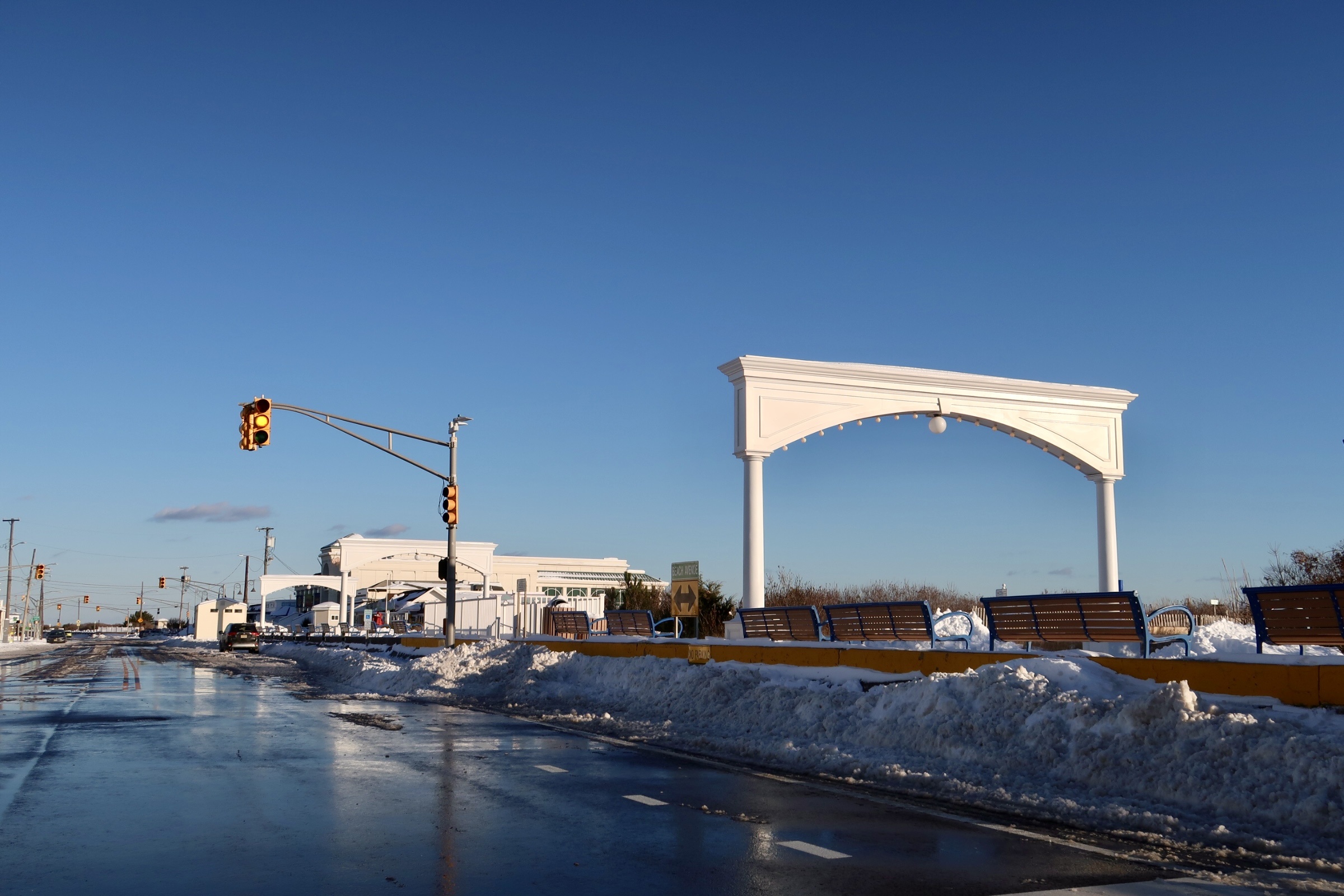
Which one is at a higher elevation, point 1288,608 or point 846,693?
point 1288,608

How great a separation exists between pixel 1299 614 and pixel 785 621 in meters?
10.3

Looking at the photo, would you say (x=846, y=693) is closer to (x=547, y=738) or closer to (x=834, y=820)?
(x=547, y=738)

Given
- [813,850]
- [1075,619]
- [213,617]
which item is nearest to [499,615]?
[1075,619]

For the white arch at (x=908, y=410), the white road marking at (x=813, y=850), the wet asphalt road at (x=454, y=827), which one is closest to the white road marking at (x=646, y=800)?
the wet asphalt road at (x=454, y=827)

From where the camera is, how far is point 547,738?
14.1 m

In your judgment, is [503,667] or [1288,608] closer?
[1288,608]

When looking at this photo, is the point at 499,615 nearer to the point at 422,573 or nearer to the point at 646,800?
the point at 646,800

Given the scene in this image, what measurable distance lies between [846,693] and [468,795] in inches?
237

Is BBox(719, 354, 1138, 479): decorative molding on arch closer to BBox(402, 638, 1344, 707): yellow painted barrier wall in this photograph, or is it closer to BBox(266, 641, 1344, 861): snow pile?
BBox(402, 638, 1344, 707): yellow painted barrier wall

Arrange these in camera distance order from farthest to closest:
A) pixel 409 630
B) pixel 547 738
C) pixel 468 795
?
1. pixel 409 630
2. pixel 547 738
3. pixel 468 795

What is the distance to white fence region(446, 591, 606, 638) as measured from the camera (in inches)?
1531

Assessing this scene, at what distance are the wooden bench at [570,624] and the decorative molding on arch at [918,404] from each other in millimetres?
5617

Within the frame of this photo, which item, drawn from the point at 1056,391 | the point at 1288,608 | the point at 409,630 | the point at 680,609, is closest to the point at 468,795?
the point at 1288,608

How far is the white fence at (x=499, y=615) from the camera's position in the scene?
128 ft
